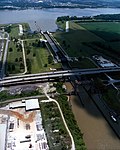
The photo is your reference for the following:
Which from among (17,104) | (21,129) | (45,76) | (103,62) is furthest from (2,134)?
(103,62)

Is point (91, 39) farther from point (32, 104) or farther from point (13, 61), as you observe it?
point (32, 104)

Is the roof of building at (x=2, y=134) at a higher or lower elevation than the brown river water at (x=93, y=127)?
higher

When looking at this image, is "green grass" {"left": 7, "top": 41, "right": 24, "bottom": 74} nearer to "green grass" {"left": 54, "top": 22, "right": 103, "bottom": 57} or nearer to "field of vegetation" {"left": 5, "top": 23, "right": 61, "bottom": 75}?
"field of vegetation" {"left": 5, "top": 23, "right": 61, "bottom": 75}

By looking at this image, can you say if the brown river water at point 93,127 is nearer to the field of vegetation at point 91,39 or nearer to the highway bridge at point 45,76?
the highway bridge at point 45,76

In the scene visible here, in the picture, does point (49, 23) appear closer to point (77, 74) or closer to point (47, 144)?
point (77, 74)

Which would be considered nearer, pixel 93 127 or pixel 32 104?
pixel 93 127

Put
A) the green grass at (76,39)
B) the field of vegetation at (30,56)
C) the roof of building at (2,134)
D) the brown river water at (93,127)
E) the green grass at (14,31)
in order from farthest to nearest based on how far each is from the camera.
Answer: the green grass at (14,31) < the green grass at (76,39) < the field of vegetation at (30,56) < the brown river water at (93,127) < the roof of building at (2,134)

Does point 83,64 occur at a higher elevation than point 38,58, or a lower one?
lower

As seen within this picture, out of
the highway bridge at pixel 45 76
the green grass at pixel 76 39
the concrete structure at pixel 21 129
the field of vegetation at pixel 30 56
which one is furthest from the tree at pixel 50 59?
Result: the concrete structure at pixel 21 129
